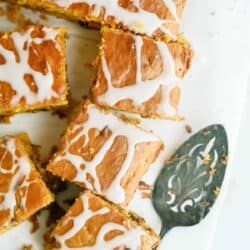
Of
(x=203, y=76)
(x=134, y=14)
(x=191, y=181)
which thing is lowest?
(x=191, y=181)

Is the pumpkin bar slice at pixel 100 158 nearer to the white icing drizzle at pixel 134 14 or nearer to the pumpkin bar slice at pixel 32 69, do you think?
the pumpkin bar slice at pixel 32 69

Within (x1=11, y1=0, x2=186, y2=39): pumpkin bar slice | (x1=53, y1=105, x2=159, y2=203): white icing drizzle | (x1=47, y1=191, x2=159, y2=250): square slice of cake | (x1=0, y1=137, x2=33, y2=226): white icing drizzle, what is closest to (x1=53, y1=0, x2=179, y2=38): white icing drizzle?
(x1=11, y1=0, x2=186, y2=39): pumpkin bar slice

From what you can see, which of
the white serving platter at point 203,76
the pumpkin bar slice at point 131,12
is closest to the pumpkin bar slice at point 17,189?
the white serving platter at point 203,76

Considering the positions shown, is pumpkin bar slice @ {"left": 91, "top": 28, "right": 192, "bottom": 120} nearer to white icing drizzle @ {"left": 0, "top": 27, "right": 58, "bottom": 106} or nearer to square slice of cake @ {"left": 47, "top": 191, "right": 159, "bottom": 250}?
white icing drizzle @ {"left": 0, "top": 27, "right": 58, "bottom": 106}

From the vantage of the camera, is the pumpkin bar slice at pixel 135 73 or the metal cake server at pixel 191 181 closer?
the pumpkin bar slice at pixel 135 73

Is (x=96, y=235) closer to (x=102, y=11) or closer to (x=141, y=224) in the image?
(x=141, y=224)

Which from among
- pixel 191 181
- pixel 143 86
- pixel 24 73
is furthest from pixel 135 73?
pixel 191 181

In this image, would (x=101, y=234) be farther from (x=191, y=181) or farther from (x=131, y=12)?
(x=131, y=12)

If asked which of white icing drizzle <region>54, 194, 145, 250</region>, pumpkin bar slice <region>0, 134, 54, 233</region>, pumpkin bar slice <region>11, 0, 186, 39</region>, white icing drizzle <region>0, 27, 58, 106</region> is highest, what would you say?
pumpkin bar slice <region>11, 0, 186, 39</region>
